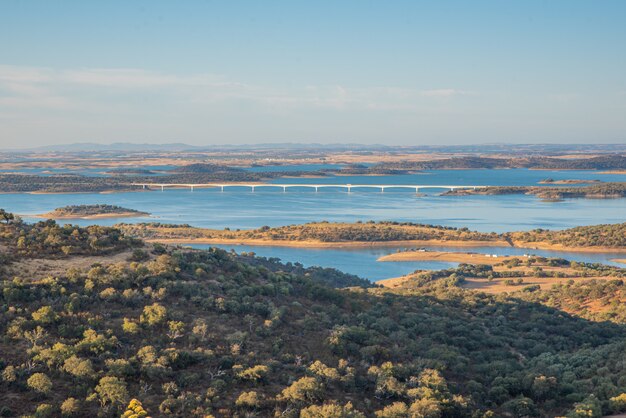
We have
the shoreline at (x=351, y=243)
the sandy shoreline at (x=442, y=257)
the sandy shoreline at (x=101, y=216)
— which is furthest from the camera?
the sandy shoreline at (x=101, y=216)

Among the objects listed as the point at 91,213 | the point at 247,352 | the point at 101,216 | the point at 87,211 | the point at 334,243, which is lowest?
the point at 334,243

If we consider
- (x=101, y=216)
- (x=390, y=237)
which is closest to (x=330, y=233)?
(x=390, y=237)

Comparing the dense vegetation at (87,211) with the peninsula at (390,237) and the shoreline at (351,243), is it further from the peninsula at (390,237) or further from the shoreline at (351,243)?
the shoreline at (351,243)

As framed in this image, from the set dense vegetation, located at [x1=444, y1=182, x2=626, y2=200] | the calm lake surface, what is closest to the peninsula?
the calm lake surface

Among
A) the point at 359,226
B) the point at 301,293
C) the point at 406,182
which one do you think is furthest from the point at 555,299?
the point at 406,182

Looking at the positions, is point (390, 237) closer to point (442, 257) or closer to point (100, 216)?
point (442, 257)

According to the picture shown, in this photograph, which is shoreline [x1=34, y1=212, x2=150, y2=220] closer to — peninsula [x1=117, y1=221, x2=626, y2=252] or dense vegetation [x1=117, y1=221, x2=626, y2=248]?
dense vegetation [x1=117, y1=221, x2=626, y2=248]

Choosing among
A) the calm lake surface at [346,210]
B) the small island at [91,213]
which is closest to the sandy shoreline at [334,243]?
the calm lake surface at [346,210]
